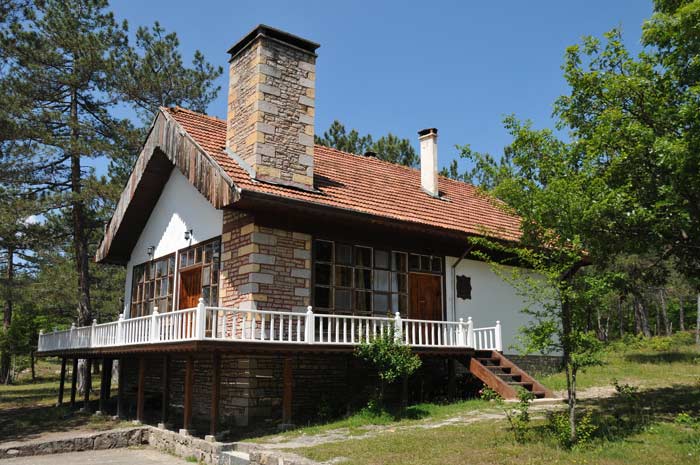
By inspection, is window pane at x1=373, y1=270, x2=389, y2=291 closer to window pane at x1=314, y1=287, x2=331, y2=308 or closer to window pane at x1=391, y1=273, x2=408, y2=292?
window pane at x1=391, y1=273, x2=408, y2=292

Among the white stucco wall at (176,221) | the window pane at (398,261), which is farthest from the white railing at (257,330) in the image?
the white stucco wall at (176,221)

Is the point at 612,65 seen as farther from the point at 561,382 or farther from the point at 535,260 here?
the point at 561,382

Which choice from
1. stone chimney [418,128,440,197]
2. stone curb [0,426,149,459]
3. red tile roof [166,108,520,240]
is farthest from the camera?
stone chimney [418,128,440,197]

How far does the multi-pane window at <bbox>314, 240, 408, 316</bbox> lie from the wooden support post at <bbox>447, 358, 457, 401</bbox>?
1.73 metres

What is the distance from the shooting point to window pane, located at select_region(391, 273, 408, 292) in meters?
16.0

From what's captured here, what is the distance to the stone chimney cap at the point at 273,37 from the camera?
47.7 feet

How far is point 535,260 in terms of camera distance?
9422mm

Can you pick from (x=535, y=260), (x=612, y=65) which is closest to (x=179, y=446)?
(x=535, y=260)

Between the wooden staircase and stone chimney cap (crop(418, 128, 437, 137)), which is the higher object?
stone chimney cap (crop(418, 128, 437, 137))

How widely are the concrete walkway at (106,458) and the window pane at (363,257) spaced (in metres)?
6.07

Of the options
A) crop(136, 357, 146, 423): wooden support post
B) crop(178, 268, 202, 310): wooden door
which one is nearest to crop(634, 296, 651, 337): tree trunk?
crop(178, 268, 202, 310): wooden door

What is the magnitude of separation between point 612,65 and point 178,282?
11.6 metres

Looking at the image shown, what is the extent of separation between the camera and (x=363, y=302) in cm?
1527

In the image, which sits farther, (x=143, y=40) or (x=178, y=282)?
(x=143, y=40)
